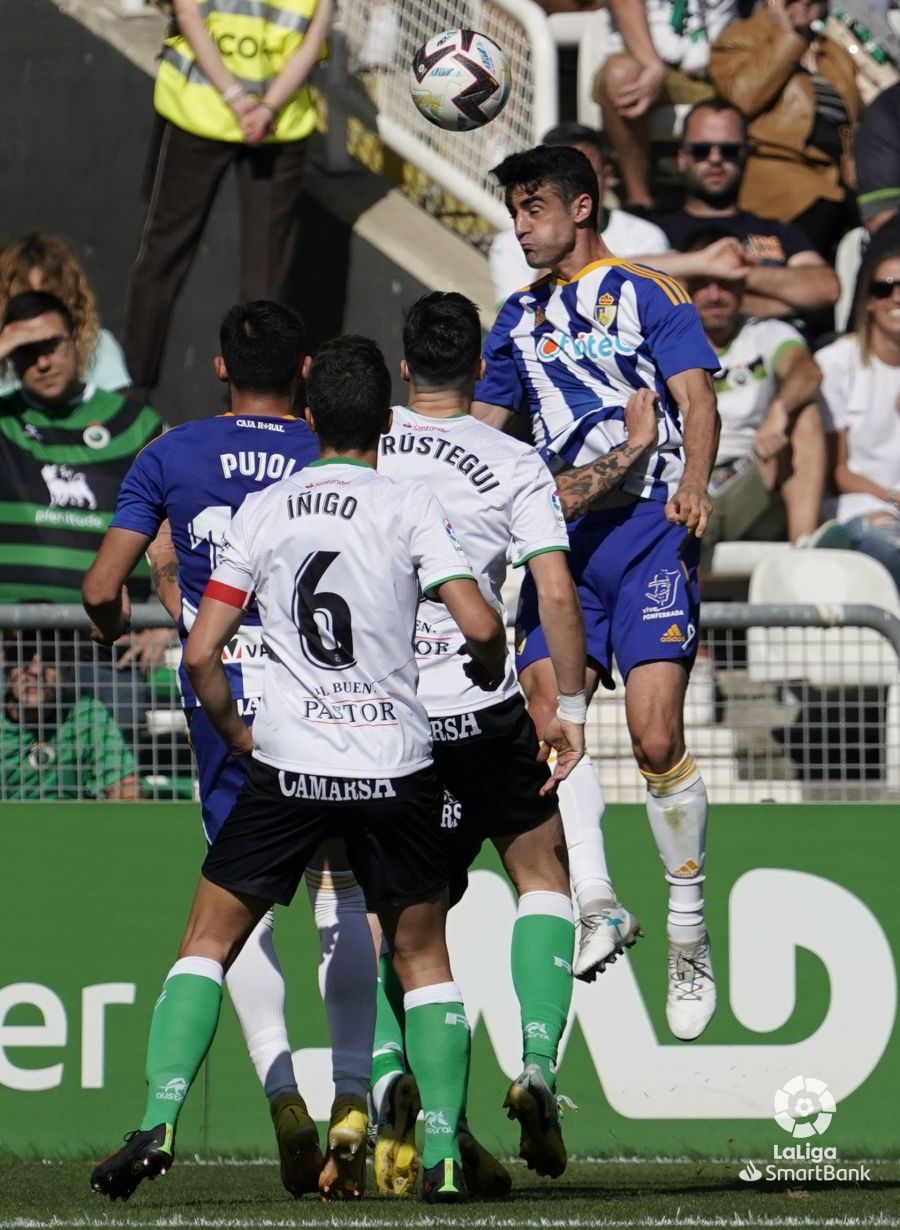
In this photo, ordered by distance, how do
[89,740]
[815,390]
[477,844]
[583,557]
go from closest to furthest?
1. [477,844]
2. [583,557]
3. [89,740]
4. [815,390]

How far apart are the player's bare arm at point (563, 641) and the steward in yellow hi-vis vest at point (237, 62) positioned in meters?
5.37

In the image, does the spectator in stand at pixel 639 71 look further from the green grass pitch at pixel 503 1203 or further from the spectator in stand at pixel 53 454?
the green grass pitch at pixel 503 1203

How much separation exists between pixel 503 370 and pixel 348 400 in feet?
4.97

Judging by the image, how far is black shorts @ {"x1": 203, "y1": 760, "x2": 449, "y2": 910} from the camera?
560cm

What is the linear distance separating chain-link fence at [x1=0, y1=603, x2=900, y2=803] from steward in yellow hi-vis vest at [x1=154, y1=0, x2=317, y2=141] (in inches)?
153

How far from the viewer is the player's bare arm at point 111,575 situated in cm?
629

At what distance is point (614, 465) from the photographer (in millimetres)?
6805

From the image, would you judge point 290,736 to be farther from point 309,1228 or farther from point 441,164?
point 441,164

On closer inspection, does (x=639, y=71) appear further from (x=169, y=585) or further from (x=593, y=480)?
(x=169, y=585)

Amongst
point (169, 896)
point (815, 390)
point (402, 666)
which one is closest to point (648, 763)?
point (402, 666)

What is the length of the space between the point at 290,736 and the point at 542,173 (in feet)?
7.36

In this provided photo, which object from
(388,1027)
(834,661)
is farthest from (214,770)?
(834,661)

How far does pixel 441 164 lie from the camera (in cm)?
1199

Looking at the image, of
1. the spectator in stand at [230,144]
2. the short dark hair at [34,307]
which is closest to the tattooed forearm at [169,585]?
the short dark hair at [34,307]
